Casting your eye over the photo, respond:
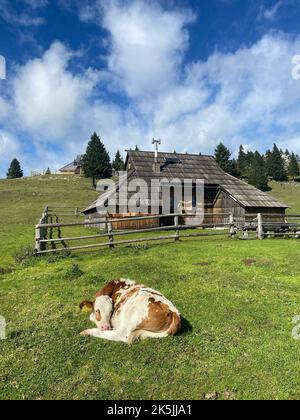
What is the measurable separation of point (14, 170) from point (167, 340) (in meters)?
90.7

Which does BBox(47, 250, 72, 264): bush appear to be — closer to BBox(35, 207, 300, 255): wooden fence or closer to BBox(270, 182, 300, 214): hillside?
BBox(35, 207, 300, 255): wooden fence

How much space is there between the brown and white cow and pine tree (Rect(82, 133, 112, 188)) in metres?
60.4

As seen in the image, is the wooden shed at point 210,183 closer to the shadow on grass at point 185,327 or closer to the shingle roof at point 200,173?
the shingle roof at point 200,173

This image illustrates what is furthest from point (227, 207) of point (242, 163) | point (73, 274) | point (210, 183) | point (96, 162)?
point (242, 163)

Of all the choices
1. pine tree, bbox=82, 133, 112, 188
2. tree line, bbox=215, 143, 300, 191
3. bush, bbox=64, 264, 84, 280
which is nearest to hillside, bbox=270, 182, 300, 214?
tree line, bbox=215, 143, 300, 191

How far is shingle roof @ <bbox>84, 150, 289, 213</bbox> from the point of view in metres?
28.4

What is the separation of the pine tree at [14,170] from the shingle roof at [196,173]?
208ft

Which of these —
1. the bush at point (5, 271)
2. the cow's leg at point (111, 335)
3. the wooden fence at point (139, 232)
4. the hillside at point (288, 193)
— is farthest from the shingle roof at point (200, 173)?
the cow's leg at point (111, 335)

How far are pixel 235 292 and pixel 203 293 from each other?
83 centimetres

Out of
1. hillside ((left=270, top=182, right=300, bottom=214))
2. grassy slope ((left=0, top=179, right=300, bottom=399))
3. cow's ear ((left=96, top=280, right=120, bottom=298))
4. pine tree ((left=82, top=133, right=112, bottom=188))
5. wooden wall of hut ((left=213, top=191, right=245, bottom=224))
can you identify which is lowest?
grassy slope ((left=0, top=179, right=300, bottom=399))

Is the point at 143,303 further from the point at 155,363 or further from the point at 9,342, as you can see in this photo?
the point at 9,342
